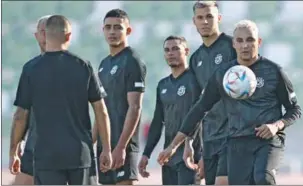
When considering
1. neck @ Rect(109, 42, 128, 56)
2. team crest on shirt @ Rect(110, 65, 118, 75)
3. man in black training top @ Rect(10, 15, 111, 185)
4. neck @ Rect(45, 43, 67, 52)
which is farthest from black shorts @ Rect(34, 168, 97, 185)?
neck @ Rect(109, 42, 128, 56)

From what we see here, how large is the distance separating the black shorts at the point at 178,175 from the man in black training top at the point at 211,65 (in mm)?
325

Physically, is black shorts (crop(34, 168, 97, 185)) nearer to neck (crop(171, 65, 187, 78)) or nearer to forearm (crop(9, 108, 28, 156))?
forearm (crop(9, 108, 28, 156))

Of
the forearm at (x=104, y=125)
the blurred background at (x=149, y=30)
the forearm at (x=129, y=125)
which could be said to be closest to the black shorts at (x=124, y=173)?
the forearm at (x=129, y=125)

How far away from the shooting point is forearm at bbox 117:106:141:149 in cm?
986

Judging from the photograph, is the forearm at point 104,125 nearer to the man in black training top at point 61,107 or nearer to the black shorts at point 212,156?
the man in black training top at point 61,107

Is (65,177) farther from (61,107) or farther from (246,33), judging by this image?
(246,33)

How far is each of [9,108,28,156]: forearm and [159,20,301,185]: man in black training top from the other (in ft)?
5.88

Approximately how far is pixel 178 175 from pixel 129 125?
1142mm

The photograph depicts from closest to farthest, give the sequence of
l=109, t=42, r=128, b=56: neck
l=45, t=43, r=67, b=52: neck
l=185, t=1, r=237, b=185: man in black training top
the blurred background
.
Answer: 1. l=45, t=43, r=67, b=52: neck
2. l=185, t=1, r=237, b=185: man in black training top
3. l=109, t=42, r=128, b=56: neck
4. the blurred background

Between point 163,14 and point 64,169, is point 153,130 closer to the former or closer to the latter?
point 64,169

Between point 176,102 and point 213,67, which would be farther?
point 176,102

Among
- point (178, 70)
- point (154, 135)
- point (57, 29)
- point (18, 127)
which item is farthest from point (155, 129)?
point (57, 29)

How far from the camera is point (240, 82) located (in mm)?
9023

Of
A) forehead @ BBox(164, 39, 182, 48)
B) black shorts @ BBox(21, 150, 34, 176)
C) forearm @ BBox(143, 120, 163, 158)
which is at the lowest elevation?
black shorts @ BBox(21, 150, 34, 176)
